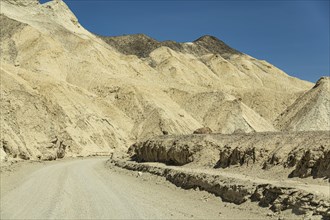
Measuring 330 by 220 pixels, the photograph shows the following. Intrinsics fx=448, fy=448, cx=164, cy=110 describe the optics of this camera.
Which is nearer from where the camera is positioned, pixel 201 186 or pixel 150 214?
pixel 150 214

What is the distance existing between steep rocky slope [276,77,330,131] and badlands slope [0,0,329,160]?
2.45 ft

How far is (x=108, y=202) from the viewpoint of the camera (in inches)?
567

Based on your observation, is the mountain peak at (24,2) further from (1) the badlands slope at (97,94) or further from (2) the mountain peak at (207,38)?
(2) the mountain peak at (207,38)

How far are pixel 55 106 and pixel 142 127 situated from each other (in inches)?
635

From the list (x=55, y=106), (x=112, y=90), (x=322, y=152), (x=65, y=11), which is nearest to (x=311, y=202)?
(x=322, y=152)

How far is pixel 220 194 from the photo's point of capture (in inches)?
603

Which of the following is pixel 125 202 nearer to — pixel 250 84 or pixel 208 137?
pixel 208 137

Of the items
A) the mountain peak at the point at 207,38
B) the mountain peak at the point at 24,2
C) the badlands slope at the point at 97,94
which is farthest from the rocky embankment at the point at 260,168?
the mountain peak at the point at 207,38

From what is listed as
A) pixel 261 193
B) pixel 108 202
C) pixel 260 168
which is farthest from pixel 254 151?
pixel 108 202

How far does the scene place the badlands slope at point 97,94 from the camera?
4531 centimetres

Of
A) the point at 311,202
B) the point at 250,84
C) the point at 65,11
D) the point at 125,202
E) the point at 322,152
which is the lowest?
the point at 125,202

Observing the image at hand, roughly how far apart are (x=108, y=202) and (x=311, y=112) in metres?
54.6

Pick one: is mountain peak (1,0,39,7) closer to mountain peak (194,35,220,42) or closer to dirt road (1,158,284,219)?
mountain peak (194,35,220,42)

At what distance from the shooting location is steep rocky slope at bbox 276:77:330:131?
61.2 m
